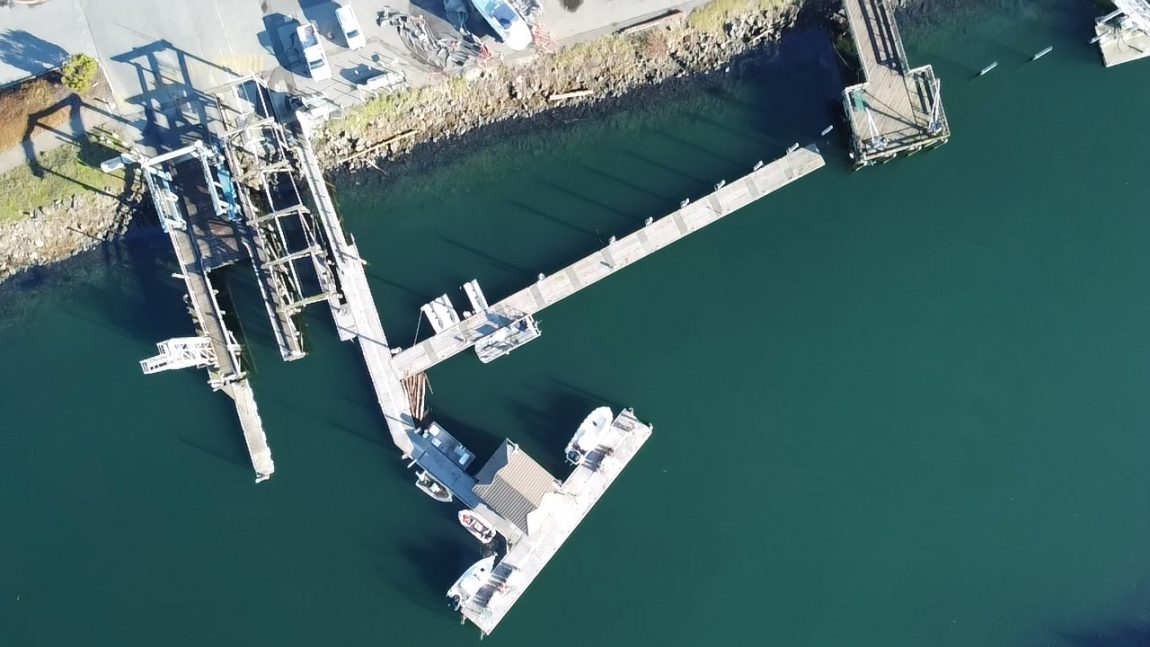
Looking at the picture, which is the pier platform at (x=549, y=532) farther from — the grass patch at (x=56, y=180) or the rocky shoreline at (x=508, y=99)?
the grass patch at (x=56, y=180)

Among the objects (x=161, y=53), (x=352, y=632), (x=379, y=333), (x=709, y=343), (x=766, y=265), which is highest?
(x=161, y=53)

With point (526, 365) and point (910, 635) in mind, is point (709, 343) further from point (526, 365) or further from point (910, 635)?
point (910, 635)

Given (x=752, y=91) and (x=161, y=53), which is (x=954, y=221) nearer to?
→ (x=752, y=91)

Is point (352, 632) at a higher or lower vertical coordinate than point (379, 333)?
lower

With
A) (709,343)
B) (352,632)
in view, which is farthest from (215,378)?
(709,343)

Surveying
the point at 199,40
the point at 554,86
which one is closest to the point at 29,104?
the point at 199,40

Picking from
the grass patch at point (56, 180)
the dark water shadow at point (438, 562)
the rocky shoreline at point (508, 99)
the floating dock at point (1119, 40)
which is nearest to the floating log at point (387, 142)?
the rocky shoreline at point (508, 99)

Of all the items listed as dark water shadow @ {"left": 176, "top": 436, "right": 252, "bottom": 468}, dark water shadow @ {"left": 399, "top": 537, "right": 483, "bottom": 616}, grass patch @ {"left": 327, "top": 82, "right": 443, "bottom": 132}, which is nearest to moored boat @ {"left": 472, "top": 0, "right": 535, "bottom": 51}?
grass patch @ {"left": 327, "top": 82, "right": 443, "bottom": 132}
